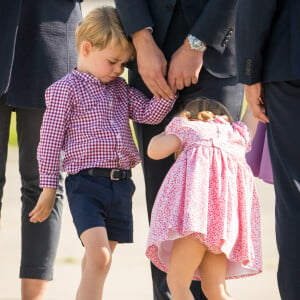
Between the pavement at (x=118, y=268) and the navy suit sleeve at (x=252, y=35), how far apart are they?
211cm

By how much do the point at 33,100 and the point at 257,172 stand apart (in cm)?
105

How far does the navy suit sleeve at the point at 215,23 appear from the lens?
14.7 feet

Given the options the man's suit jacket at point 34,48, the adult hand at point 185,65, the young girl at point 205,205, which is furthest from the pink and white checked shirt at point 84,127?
the man's suit jacket at point 34,48

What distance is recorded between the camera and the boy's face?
4.67 metres

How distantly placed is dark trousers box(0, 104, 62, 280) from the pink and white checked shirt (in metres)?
0.42

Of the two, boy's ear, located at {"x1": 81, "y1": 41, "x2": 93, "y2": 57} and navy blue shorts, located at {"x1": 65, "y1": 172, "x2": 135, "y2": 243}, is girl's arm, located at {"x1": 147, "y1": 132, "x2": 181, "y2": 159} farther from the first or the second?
boy's ear, located at {"x1": 81, "y1": 41, "x2": 93, "y2": 57}

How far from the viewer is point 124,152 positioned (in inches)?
186

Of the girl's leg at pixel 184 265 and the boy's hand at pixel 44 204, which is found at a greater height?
the boy's hand at pixel 44 204

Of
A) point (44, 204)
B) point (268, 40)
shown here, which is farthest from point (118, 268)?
point (268, 40)

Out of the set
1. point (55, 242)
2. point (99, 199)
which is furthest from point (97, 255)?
point (55, 242)

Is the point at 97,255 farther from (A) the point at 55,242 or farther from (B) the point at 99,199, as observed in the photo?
(A) the point at 55,242

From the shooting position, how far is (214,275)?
176 inches

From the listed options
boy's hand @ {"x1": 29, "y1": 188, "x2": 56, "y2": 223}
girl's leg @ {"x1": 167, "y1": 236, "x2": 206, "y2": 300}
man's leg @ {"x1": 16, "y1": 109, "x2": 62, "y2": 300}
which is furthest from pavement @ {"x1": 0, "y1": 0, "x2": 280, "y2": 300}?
girl's leg @ {"x1": 167, "y1": 236, "x2": 206, "y2": 300}

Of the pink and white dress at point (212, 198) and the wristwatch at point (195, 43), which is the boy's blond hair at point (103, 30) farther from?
the pink and white dress at point (212, 198)
